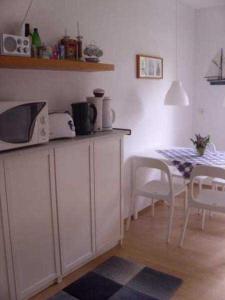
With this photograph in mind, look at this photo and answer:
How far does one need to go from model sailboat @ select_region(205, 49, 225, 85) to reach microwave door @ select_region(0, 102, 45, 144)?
2991 mm

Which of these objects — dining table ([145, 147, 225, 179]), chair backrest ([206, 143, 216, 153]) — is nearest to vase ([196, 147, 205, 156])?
dining table ([145, 147, 225, 179])

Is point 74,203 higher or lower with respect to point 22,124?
lower

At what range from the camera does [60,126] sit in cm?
216

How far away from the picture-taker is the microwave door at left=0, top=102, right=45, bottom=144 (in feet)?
5.82

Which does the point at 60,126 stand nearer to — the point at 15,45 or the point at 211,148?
the point at 15,45

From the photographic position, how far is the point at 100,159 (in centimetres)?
243

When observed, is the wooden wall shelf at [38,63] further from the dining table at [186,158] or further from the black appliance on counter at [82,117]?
the dining table at [186,158]

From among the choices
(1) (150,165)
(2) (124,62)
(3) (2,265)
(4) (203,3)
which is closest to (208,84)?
(4) (203,3)

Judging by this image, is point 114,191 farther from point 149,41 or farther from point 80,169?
point 149,41

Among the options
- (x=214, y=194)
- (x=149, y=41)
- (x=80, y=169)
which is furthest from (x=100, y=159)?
(x=149, y=41)

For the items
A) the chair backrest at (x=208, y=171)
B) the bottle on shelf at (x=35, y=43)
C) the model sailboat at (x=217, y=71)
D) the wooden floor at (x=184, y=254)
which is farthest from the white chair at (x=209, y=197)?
the model sailboat at (x=217, y=71)

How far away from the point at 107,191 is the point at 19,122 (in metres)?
1.00

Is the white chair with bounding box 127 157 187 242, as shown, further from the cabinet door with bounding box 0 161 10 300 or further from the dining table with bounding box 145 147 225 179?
the cabinet door with bounding box 0 161 10 300

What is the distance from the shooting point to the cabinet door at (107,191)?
2441 millimetres
